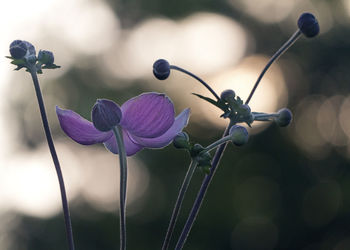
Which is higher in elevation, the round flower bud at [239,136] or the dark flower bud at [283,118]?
the dark flower bud at [283,118]

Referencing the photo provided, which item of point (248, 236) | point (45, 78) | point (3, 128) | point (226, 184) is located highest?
point (45, 78)

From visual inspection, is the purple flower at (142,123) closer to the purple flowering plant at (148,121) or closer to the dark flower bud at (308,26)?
the purple flowering plant at (148,121)

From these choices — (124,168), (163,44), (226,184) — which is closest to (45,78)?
(163,44)

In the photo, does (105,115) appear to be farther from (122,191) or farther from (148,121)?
(122,191)

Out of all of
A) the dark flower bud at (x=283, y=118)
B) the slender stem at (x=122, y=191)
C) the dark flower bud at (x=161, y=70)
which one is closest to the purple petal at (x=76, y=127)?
the slender stem at (x=122, y=191)

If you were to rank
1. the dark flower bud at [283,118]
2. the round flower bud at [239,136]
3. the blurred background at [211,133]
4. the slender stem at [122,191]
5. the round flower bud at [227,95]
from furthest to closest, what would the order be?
the blurred background at [211,133]
the dark flower bud at [283,118]
the round flower bud at [227,95]
the round flower bud at [239,136]
the slender stem at [122,191]

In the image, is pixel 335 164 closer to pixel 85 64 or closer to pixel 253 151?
Result: pixel 253 151

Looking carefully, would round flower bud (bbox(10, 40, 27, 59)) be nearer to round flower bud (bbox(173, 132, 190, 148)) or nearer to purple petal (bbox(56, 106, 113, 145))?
purple petal (bbox(56, 106, 113, 145))
